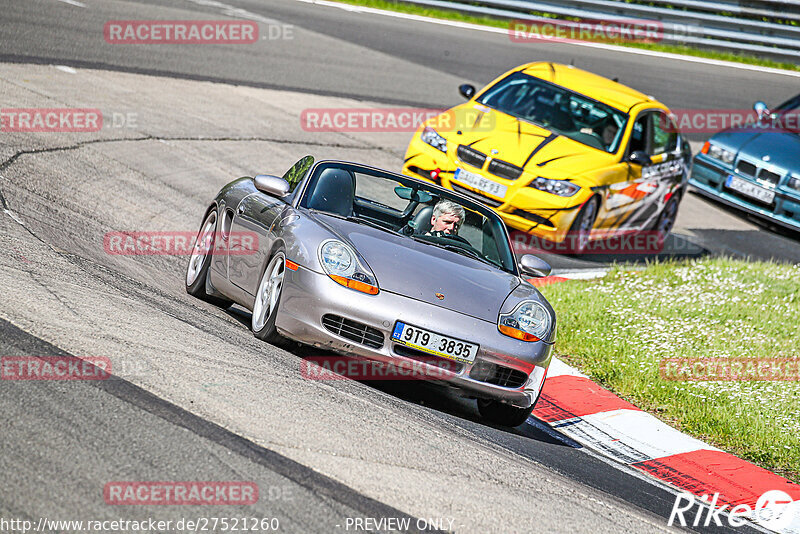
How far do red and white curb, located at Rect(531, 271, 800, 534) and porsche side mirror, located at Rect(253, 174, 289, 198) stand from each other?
2338mm

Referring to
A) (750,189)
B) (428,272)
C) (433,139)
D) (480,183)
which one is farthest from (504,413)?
(750,189)

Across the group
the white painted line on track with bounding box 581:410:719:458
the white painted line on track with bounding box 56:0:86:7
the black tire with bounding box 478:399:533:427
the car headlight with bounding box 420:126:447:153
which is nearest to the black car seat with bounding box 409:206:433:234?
the black tire with bounding box 478:399:533:427

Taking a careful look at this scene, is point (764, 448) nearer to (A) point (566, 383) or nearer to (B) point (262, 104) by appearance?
(A) point (566, 383)

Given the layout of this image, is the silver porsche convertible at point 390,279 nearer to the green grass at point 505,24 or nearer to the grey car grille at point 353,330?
the grey car grille at point 353,330

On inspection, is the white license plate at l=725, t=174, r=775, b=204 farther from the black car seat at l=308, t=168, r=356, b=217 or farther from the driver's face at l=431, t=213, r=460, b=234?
the black car seat at l=308, t=168, r=356, b=217

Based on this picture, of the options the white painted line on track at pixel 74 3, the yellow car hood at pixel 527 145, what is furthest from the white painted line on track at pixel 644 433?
the white painted line on track at pixel 74 3

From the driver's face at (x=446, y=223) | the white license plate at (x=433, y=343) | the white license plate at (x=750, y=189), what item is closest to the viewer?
the white license plate at (x=433, y=343)

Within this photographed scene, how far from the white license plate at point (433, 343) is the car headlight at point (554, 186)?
221 inches

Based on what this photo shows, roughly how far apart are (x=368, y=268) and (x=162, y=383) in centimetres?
167

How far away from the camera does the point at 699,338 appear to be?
923 cm

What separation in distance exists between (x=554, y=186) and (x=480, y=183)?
0.79 meters

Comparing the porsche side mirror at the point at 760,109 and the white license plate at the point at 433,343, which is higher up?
the porsche side mirror at the point at 760,109

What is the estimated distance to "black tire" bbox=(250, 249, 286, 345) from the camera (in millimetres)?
→ 6512

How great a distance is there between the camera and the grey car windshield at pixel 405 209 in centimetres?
729
